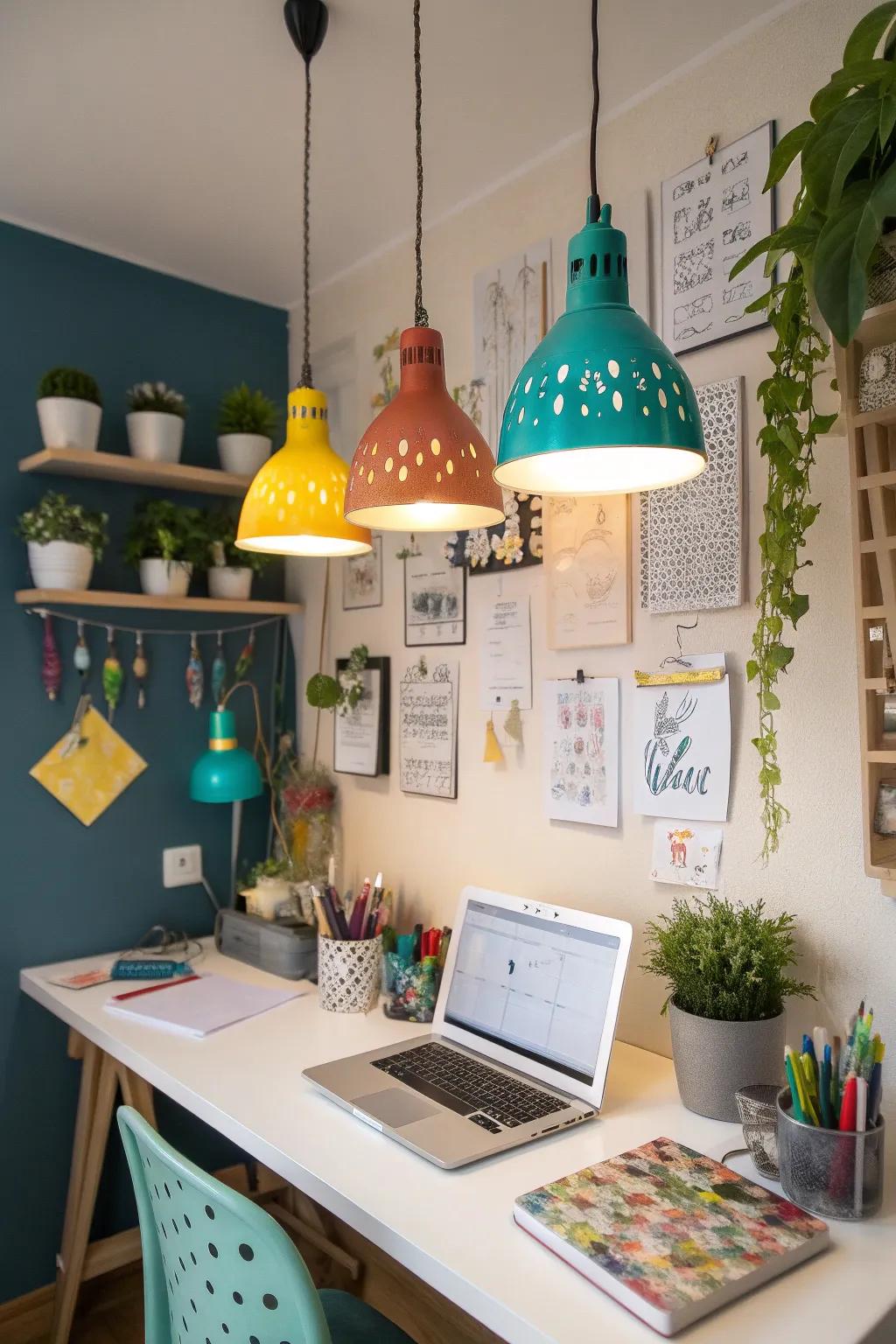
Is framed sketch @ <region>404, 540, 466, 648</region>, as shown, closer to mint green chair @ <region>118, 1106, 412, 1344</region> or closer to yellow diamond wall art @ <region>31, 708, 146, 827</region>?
yellow diamond wall art @ <region>31, 708, 146, 827</region>

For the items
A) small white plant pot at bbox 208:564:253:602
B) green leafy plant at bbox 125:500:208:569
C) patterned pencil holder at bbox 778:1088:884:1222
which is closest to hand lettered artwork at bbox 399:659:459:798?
small white plant pot at bbox 208:564:253:602

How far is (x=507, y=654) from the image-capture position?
6.17 ft

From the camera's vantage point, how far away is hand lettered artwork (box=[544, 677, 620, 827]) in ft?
5.48

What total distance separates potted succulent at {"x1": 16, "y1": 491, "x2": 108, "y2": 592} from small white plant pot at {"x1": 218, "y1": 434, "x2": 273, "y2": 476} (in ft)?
1.21

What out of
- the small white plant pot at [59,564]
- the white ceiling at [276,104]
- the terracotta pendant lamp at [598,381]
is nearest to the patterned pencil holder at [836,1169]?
the terracotta pendant lamp at [598,381]

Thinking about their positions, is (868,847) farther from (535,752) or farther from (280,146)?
(280,146)

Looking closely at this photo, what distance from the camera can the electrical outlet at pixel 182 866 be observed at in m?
2.29

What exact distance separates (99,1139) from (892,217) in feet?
6.76

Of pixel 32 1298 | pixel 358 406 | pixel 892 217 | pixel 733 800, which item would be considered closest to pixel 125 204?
pixel 358 406

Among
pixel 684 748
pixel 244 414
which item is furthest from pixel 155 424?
pixel 684 748

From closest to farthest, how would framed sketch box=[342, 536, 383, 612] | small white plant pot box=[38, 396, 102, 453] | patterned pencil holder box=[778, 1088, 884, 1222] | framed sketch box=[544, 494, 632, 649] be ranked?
patterned pencil holder box=[778, 1088, 884, 1222] < framed sketch box=[544, 494, 632, 649] < small white plant pot box=[38, 396, 102, 453] < framed sketch box=[342, 536, 383, 612]

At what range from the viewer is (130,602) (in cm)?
209

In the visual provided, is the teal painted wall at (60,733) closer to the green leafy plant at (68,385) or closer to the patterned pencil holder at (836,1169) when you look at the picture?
the green leafy plant at (68,385)

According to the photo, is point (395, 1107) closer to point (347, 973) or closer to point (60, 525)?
point (347, 973)
